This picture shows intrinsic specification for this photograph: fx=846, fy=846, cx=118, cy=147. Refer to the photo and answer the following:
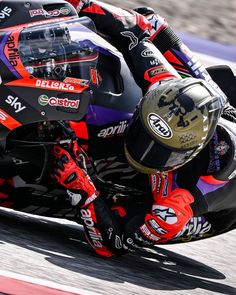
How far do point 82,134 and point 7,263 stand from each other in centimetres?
130

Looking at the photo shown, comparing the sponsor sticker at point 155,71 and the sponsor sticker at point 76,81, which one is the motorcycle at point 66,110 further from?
the sponsor sticker at point 155,71

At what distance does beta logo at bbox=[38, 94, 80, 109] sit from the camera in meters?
5.27

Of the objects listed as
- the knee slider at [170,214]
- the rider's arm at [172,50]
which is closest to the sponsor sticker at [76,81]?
the knee slider at [170,214]

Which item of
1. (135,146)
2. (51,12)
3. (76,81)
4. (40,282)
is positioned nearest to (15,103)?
(76,81)

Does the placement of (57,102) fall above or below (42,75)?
below

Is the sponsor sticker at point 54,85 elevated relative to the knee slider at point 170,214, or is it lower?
elevated

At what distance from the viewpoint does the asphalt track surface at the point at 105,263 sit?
16.5 ft

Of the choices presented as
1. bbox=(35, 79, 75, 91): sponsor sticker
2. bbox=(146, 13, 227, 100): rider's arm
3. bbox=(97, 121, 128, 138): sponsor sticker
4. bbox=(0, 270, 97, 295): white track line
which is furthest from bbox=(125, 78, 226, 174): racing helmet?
bbox=(0, 270, 97, 295): white track line

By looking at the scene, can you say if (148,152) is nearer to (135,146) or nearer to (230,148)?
(135,146)

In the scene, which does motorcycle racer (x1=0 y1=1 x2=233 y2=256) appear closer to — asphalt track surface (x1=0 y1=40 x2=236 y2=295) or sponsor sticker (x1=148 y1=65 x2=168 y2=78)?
sponsor sticker (x1=148 y1=65 x2=168 y2=78)

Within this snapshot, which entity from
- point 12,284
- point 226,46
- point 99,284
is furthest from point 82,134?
point 226,46

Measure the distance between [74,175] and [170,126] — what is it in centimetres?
73

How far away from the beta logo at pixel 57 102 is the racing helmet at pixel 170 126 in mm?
520

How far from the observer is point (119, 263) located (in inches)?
239
